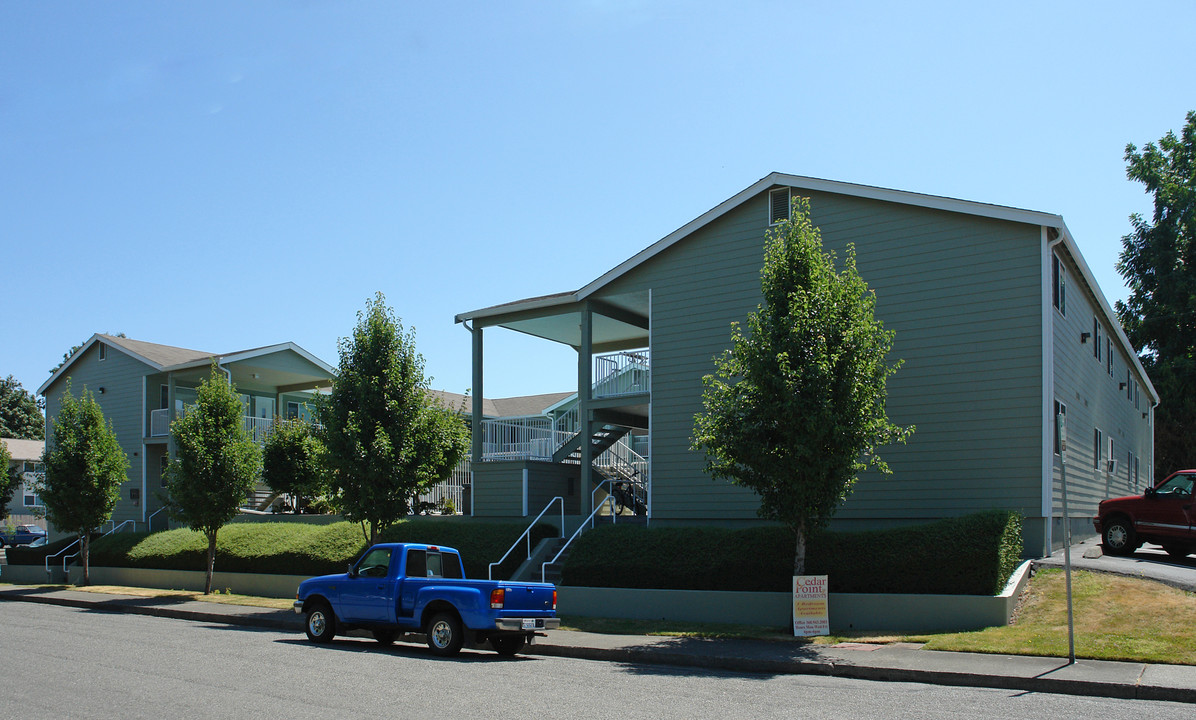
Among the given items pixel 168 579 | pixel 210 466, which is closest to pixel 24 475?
pixel 168 579

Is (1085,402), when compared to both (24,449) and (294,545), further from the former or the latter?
(24,449)

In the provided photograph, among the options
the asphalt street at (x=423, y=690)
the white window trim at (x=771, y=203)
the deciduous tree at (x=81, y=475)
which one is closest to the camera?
the asphalt street at (x=423, y=690)

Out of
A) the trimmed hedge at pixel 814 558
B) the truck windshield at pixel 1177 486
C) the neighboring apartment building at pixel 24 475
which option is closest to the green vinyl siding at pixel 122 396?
the trimmed hedge at pixel 814 558

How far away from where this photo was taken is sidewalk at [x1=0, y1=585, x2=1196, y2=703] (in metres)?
10.6

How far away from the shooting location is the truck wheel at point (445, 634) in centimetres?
1398

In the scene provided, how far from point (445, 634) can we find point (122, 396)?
87.5 ft

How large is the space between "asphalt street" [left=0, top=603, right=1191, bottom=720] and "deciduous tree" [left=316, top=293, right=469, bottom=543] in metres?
6.32

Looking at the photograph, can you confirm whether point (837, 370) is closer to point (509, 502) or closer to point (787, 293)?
point (787, 293)

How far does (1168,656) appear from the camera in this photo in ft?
38.8

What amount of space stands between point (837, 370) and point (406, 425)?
10258 mm

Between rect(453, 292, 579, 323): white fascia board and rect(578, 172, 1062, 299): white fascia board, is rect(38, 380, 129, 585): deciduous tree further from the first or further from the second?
rect(578, 172, 1062, 299): white fascia board

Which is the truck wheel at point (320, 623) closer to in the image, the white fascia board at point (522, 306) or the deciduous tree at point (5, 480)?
the white fascia board at point (522, 306)

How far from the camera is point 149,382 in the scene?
3512cm

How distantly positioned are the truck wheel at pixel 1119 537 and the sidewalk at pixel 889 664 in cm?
748
